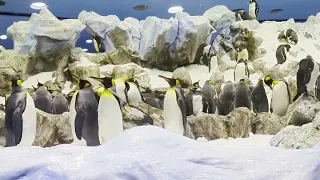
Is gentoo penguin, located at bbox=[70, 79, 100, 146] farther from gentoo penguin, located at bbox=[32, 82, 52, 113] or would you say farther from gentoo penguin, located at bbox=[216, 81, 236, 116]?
gentoo penguin, located at bbox=[216, 81, 236, 116]

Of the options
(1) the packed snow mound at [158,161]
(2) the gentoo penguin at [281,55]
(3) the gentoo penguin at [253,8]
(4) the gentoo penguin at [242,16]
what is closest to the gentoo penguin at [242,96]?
(1) the packed snow mound at [158,161]

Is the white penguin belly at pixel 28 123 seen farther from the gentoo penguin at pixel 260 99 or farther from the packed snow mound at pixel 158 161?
the gentoo penguin at pixel 260 99

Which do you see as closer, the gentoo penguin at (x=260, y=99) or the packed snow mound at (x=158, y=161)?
the packed snow mound at (x=158, y=161)

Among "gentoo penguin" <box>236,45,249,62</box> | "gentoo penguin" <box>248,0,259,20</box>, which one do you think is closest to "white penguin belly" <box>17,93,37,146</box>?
"gentoo penguin" <box>236,45,249,62</box>

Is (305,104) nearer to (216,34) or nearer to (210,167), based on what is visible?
(210,167)

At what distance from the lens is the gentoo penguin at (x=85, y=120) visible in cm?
267

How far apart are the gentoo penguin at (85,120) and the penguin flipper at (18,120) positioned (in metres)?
0.30

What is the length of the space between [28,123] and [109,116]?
→ 19.7 inches

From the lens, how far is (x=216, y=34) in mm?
8133

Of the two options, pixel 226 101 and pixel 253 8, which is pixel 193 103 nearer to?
pixel 226 101

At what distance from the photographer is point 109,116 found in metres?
2.64

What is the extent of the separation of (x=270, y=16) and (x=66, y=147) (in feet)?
25.5

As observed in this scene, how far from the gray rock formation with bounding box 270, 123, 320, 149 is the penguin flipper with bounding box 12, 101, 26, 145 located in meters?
1.46

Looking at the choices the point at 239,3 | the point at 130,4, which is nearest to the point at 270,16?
the point at 239,3
